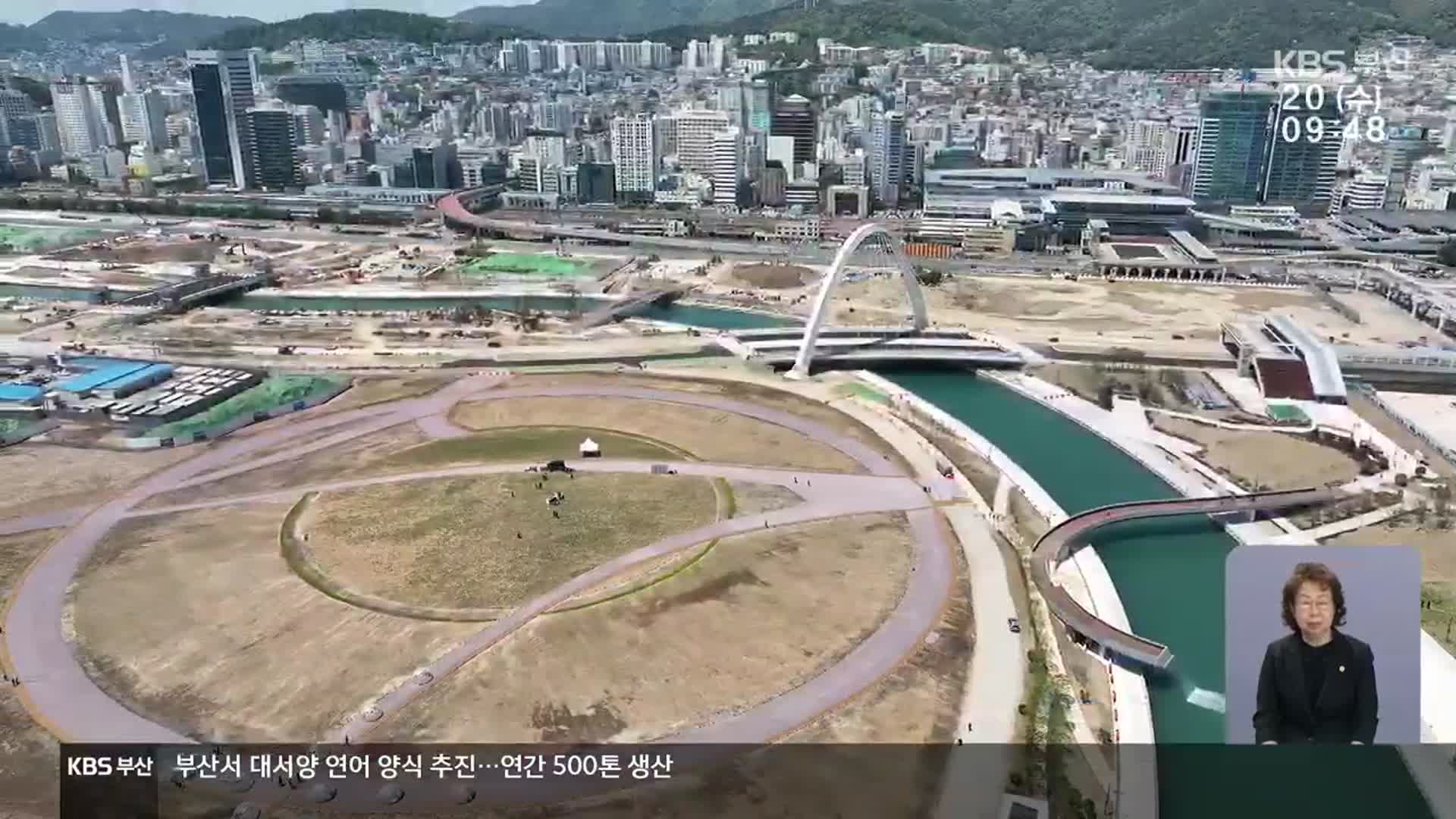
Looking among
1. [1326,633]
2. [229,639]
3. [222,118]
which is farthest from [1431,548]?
[222,118]

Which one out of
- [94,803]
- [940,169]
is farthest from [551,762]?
[940,169]

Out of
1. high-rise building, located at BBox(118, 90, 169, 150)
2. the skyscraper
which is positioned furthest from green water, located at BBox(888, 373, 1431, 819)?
high-rise building, located at BBox(118, 90, 169, 150)

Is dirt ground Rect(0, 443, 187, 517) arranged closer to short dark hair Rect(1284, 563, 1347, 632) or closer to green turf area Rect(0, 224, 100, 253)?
short dark hair Rect(1284, 563, 1347, 632)

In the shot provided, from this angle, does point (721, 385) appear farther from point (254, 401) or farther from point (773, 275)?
point (773, 275)

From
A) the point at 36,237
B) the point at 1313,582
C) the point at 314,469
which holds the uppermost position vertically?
the point at 1313,582

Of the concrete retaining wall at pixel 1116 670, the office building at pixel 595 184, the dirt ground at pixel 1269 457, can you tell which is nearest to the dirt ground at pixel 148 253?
the office building at pixel 595 184

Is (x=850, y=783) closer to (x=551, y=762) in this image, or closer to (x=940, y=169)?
(x=551, y=762)
